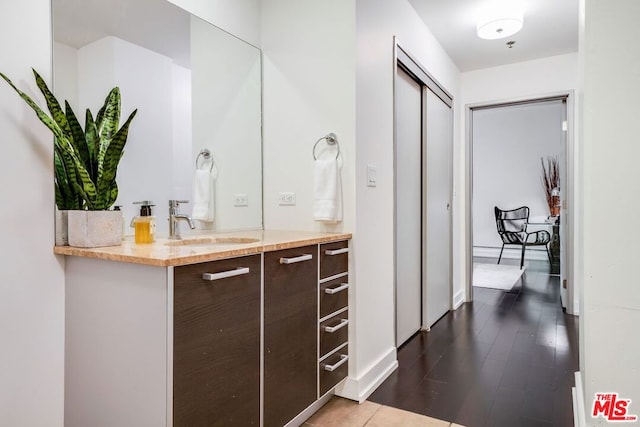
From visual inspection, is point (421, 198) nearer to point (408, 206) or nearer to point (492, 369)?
point (408, 206)

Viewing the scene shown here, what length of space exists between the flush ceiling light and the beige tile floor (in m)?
2.58

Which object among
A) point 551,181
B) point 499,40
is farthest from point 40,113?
point 551,181

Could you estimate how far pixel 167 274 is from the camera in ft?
3.69

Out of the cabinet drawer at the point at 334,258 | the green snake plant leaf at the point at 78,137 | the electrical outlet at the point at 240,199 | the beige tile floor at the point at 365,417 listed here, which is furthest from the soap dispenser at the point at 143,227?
the beige tile floor at the point at 365,417

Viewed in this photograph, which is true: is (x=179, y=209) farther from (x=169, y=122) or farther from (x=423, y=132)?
(x=423, y=132)

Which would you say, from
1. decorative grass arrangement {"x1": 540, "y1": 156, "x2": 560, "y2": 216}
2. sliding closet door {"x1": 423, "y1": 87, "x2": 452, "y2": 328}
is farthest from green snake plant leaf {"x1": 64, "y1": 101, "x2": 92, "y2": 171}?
decorative grass arrangement {"x1": 540, "y1": 156, "x2": 560, "y2": 216}

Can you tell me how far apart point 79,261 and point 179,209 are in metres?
0.56

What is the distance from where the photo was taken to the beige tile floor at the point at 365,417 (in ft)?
5.79

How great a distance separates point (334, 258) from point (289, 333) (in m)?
0.43

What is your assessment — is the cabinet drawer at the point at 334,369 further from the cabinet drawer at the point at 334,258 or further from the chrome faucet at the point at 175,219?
the chrome faucet at the point at 175,219

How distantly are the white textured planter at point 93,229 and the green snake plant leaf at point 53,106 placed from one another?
0.97 feet

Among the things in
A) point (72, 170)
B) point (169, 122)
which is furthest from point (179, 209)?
point (72, 170)

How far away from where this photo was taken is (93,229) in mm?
1377

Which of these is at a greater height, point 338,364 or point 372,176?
point 372,176
